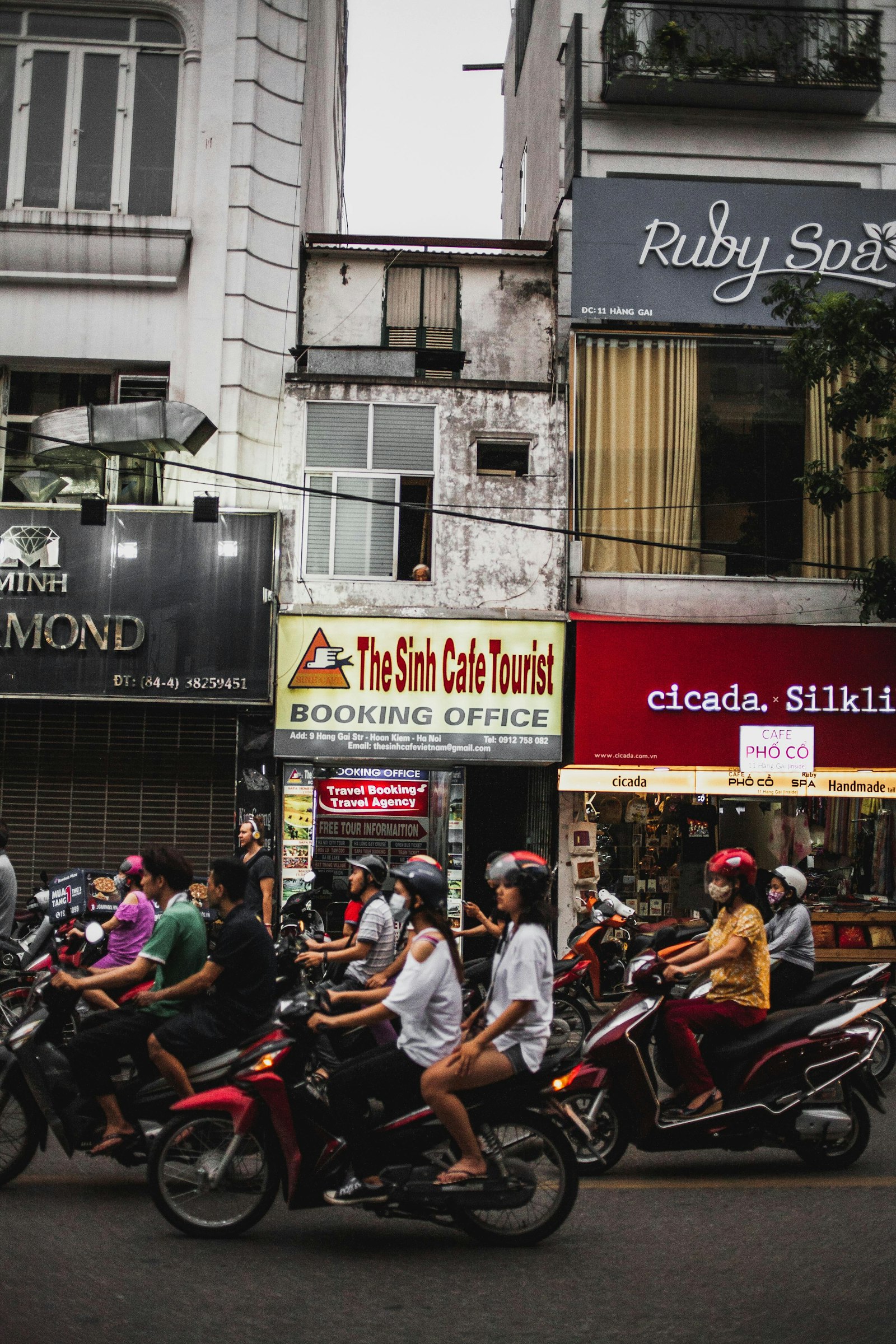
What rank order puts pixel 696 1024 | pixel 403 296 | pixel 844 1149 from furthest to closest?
pixel 403 296 → pixel 844 1149 → pixel 696 1024

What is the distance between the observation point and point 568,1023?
10812 mm

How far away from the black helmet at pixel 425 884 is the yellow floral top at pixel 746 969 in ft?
6.78

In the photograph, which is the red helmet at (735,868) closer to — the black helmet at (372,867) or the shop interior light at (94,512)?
the black helmet at (372,867)

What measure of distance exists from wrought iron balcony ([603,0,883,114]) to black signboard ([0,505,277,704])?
26.3 feet

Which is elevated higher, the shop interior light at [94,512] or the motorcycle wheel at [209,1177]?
the shop interior light at [94,512]

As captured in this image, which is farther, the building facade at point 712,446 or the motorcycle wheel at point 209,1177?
the building facade at point 712,446

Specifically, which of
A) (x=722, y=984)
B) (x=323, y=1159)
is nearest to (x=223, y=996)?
(x=323, y=1159)

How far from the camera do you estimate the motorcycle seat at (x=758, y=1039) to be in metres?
6.93

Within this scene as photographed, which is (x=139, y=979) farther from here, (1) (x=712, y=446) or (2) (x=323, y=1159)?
(1) (x=712, y=446)

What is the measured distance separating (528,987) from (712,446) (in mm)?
12045

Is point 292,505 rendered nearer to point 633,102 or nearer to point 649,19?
point 633,102

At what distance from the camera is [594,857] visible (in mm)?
15578

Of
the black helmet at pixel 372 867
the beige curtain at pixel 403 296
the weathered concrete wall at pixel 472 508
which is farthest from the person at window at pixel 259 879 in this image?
the beige curtain at pixel 403 296

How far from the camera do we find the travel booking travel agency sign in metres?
15.5
